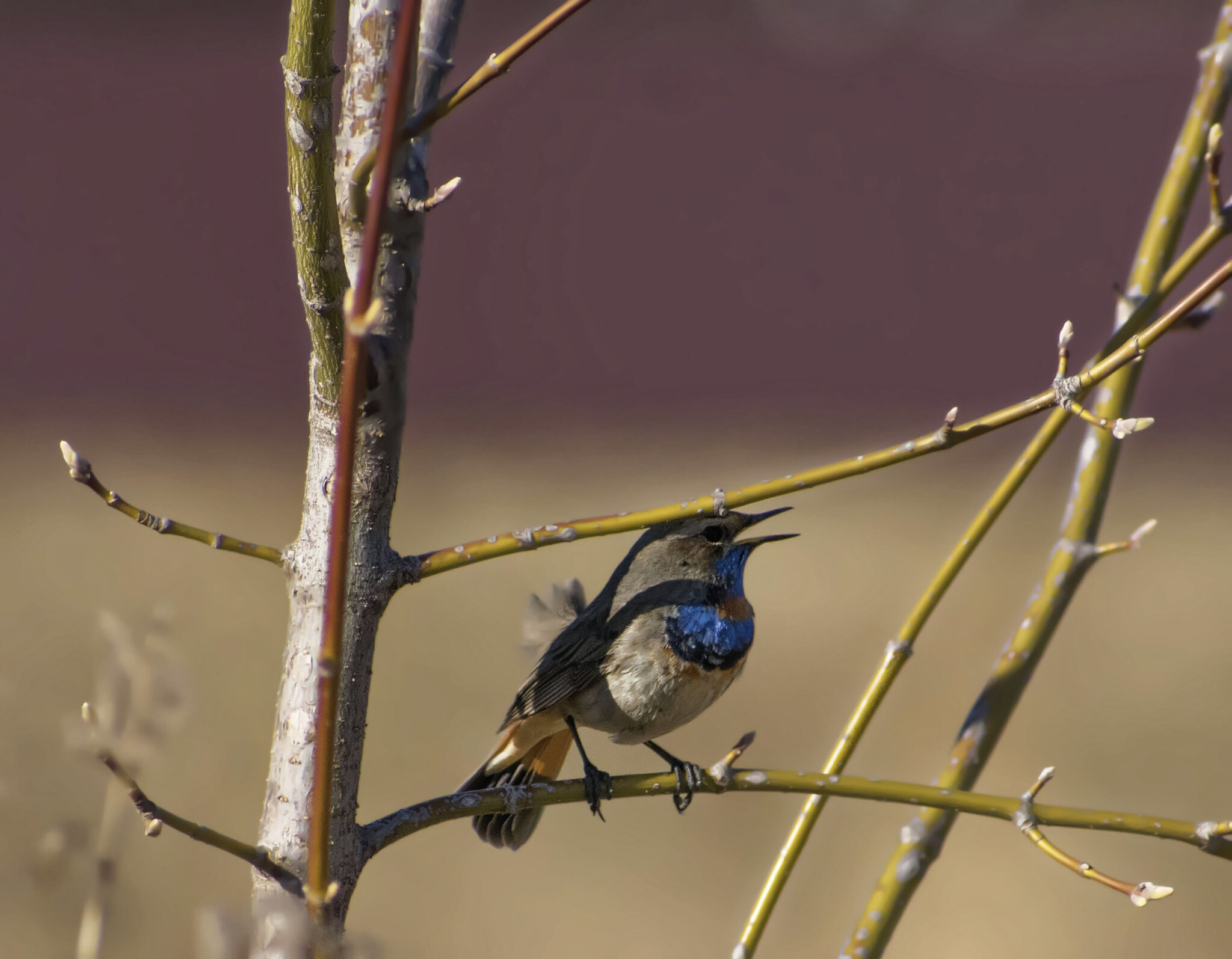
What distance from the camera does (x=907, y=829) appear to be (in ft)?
4.29

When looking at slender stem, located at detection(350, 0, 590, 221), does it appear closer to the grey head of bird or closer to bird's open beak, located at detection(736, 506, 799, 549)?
bird's open beak, located at detection(736, 506, 799, 549)

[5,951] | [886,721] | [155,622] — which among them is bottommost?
[155,622]

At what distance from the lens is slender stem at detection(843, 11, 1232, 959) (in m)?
1.20

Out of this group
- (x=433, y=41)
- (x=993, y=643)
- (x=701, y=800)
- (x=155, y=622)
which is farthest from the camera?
(x=993, y=643)

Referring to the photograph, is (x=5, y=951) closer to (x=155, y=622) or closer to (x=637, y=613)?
(x=637, y=613)

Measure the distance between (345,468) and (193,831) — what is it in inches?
16.2

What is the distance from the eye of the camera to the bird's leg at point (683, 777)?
52.7 inches

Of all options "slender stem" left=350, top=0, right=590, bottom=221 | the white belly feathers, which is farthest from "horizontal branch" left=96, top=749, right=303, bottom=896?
the white belly feathers

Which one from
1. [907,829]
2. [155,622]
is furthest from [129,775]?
[907,829]

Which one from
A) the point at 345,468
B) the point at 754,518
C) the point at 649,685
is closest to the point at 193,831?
the point at 345,468

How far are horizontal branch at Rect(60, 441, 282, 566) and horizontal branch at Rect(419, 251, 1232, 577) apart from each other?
0.21 meters

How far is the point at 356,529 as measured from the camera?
1.06 meters

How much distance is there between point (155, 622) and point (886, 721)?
4.51 m

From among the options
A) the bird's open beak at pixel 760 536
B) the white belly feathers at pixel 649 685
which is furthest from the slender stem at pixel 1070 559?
the white belly feathers at pixel 649 685
